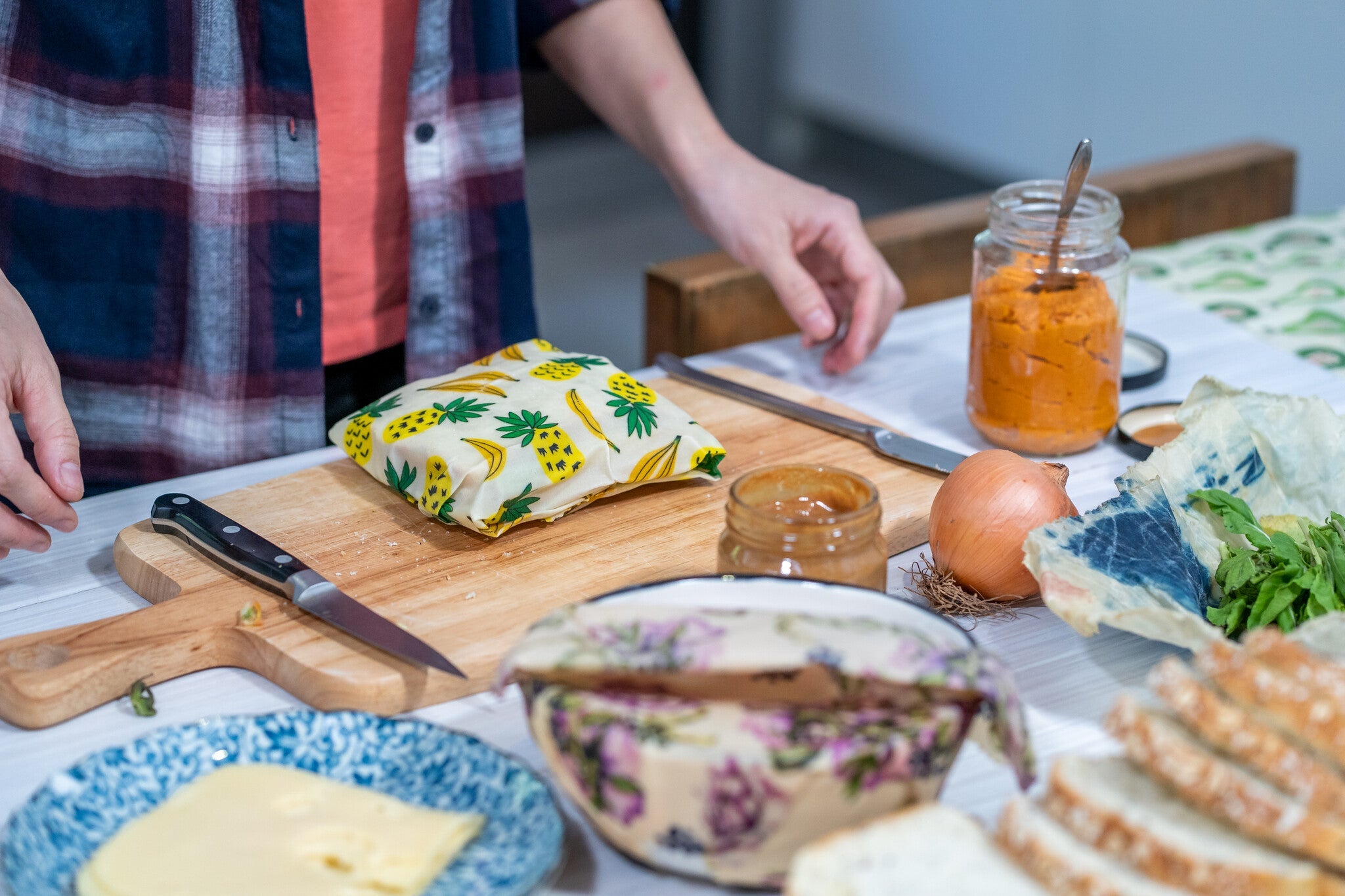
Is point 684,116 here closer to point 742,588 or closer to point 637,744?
point 742,588

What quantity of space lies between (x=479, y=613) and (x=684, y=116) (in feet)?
2.42

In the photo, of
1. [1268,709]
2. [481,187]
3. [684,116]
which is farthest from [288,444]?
[1268,709]

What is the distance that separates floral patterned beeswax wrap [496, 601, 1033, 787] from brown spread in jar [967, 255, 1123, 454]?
52 centimetres

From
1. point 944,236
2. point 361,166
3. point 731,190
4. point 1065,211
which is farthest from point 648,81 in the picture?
point 1065,211

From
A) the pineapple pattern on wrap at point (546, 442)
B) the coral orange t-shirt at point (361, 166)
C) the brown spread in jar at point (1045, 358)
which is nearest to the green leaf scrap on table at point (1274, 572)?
the brown spread in jar at point (1045, 358)

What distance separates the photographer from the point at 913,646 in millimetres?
625

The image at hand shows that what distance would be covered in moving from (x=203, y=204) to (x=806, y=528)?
0.77 m

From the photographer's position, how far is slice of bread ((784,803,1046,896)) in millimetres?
562

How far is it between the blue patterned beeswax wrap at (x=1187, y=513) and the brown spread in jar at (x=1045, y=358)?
10 cm

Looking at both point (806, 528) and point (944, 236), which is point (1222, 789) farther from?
point (944, 236)

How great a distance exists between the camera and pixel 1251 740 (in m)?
0.59

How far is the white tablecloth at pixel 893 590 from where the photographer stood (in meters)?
0.76

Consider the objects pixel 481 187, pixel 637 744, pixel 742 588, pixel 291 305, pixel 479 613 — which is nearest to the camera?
pixel 637 744

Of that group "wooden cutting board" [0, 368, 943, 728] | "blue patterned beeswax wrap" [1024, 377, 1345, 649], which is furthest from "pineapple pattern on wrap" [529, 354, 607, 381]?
"blue patterned beeswax wrap" [1024, 377, 1345, 649]
